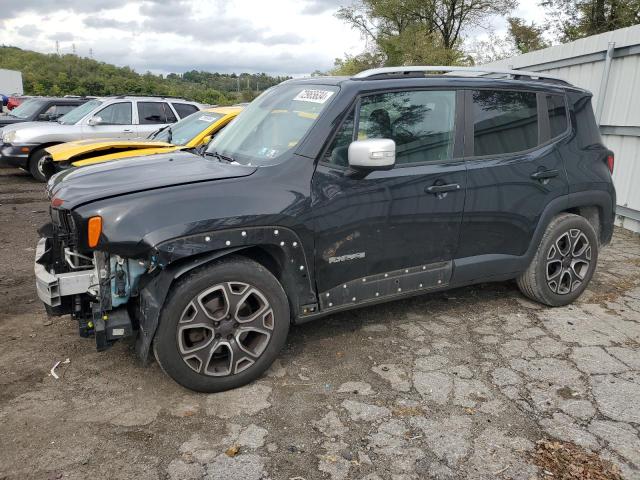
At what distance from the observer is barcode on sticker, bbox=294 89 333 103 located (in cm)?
348

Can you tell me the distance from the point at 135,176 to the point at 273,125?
41.8 inches

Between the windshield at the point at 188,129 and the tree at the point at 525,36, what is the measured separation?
85.0ft

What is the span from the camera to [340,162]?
3.33 metres

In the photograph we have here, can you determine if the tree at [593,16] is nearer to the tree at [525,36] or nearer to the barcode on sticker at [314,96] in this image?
the tree at [525,36]

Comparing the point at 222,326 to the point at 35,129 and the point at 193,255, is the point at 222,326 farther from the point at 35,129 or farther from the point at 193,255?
the point at 35,129

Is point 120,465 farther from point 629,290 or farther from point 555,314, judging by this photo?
point 629,290

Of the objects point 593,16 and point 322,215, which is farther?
point 593,16

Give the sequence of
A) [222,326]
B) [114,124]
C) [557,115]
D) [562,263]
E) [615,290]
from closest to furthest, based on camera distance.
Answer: [222,326] < [557,115] < [562,263] < [615,290] < [114,124]

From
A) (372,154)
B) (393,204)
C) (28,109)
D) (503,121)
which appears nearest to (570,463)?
(393,204)

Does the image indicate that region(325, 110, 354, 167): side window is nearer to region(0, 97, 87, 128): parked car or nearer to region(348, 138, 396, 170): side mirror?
region(348, 138, 396, 170): side mirror

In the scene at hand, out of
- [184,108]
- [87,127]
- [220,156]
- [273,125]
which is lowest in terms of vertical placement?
[87,127]

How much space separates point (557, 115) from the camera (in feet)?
14.1

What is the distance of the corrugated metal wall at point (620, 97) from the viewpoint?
7113 mm

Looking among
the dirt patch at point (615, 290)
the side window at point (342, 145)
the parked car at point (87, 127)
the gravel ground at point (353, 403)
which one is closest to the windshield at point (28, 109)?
the parked car at point (87, 127)
